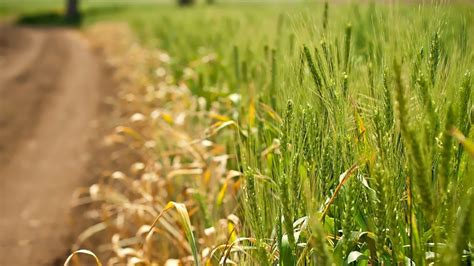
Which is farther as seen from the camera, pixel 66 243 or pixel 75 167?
pixel 75 167

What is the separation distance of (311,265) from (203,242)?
0.80 meters

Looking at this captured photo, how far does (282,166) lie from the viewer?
1235mm

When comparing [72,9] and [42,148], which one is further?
[72,9]

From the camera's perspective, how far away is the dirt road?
319 cm

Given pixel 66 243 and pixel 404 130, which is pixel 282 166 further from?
pixel 66 243

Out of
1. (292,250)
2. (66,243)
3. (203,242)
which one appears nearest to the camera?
(292,250)

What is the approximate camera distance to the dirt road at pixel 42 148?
319cm

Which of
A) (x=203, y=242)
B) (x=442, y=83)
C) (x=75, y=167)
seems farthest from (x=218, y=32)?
(x=442, y=83)

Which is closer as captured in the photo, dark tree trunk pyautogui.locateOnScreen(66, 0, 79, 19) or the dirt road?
the dirt road

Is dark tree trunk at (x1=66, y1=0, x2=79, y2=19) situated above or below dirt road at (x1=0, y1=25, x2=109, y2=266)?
below

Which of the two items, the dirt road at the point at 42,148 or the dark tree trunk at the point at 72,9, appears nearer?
the dirt road at the point at 42,148

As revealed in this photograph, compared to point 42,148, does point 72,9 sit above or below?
below

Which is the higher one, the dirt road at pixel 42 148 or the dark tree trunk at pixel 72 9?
the dirt road at pixel 42 148

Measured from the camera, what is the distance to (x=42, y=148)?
5.03 meters
